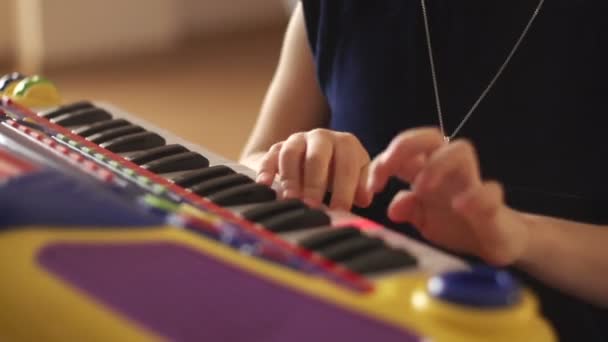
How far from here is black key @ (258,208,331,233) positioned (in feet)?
1.75

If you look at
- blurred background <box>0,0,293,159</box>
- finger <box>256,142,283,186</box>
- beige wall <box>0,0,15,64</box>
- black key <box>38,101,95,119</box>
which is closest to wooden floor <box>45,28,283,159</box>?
blurred background <box>0,0,293,159</box>

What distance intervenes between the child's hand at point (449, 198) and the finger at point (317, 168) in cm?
7

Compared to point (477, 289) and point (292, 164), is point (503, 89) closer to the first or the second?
point (292, 164)

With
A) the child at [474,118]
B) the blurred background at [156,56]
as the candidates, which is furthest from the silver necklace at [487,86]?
the blurred background at [156,56]

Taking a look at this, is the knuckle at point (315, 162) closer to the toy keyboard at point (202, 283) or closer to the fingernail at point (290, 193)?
the fingernail at point (290, 193)

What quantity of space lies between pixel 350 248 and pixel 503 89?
404 mm

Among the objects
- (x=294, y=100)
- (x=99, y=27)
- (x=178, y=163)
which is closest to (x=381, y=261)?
(x=178, y=163)

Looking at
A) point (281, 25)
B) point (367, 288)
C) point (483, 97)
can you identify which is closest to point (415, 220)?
point (367, 288)

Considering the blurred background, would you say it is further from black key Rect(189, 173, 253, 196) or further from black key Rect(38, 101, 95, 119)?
black key Rect(189, 173, 253, 196)

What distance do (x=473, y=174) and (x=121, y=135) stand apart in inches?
11.9

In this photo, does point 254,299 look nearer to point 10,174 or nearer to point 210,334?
point 210,334

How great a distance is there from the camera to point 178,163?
664mm

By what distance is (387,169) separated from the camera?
0.56 meters

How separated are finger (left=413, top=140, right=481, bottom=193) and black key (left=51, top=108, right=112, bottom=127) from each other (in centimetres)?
32
